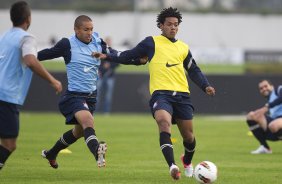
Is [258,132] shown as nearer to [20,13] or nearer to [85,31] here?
Answer: [85,31]

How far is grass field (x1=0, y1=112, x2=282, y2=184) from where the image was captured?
11438 mm

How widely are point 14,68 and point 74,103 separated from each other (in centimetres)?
179

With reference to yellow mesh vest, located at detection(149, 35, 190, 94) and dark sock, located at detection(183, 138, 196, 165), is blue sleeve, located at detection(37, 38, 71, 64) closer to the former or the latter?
yellow mesh vest, located at detection(149, 35, 190, 94)

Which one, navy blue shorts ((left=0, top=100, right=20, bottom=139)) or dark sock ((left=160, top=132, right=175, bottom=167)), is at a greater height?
navy blue shorts ((left=0, top=100, right=20, bottom=139))

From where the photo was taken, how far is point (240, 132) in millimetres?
21766

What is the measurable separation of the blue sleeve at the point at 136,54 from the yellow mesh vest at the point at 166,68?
0.09 meters

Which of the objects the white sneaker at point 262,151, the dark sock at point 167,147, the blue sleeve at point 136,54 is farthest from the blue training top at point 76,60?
the white sneaker at point 262,151

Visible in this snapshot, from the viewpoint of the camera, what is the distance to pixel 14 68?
9.97m

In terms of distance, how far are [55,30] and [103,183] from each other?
37.8 meters

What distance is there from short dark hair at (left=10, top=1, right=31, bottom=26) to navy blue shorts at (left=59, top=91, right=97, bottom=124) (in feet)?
6.20

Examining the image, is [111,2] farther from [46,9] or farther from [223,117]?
[223,117]

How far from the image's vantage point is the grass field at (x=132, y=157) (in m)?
11.4

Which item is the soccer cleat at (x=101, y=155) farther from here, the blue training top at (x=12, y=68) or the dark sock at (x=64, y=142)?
the dark sock at (x=64, y=142)

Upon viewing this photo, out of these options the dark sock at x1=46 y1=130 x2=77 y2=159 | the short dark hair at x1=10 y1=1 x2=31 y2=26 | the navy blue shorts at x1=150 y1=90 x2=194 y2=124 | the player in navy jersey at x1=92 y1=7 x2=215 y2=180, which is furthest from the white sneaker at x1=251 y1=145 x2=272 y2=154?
the short dark hair at x1=10 y1=1 x2=31 y2=26
